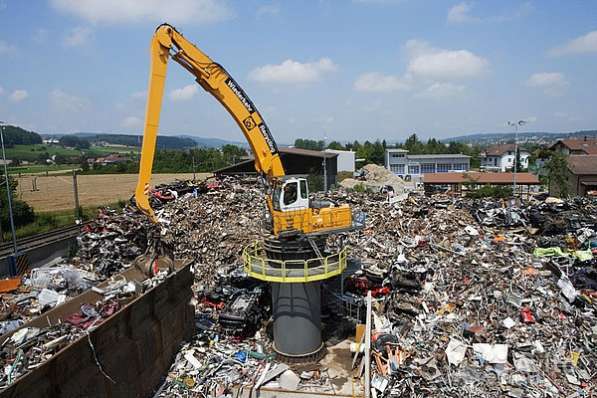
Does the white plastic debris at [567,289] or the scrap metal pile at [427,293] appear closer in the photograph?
the scrap metal pile at [427,293]

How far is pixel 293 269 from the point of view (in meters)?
12.1

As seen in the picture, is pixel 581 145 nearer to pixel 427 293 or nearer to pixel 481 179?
pixel 481 179

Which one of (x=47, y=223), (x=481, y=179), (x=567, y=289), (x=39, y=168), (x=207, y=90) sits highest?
(x=207, y=90)

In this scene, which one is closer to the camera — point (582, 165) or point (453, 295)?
point (453, 295)

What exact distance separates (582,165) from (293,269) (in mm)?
34392

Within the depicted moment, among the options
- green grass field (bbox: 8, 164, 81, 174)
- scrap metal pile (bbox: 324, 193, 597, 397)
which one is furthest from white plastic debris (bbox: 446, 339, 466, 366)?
green grass field (bbox: 8, 164, 81, 174)

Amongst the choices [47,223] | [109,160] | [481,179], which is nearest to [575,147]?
[481,179]

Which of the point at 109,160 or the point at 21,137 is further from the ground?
the point at 21,137

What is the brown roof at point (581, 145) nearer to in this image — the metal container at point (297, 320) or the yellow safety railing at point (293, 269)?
the yellow safety railing at point (293, 269)

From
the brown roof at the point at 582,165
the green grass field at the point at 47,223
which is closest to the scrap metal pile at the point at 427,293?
the green grass field at the point at 47,223

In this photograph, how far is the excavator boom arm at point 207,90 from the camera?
460 inches

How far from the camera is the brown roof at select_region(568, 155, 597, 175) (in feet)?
113

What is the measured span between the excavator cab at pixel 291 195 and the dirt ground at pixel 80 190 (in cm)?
3235

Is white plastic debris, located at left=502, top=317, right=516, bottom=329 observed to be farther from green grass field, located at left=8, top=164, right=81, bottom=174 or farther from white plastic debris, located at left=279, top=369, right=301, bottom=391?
green grass field, located at left=8, top=164, right=81, bottom=174
